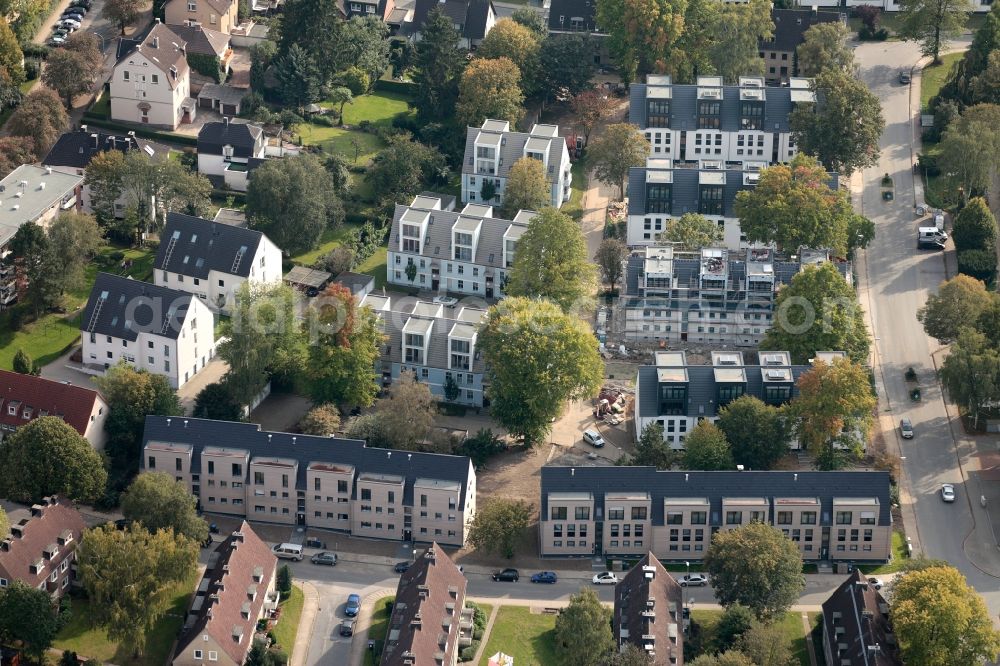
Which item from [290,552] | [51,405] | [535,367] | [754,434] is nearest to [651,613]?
[754,434]

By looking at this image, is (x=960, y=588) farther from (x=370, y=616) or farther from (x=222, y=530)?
(x=222, y=530)

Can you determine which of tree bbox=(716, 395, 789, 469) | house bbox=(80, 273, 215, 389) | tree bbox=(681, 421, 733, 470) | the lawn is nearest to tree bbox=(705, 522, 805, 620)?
tree bbox=(681, 421, 733, 470)

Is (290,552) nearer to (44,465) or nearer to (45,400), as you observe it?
(44,465)

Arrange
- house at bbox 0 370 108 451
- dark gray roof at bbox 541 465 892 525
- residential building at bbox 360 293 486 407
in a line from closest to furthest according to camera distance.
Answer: dark gray roof at bbox 541 465 892 525 < house at bbox 0 370 108 451 < residential building at bbox 360 293 486 407

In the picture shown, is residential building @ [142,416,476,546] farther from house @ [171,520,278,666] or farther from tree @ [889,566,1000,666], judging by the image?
tree @ [889,566,1000,666]

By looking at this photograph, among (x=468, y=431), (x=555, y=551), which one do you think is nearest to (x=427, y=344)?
(x=468, y=431)

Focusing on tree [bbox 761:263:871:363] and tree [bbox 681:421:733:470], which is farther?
tree [bbox 761:263:871:363]
